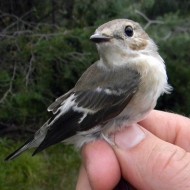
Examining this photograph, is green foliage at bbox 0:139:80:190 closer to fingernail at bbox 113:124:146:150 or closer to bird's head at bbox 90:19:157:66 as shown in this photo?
fingernail at bbox 113:124:146:150

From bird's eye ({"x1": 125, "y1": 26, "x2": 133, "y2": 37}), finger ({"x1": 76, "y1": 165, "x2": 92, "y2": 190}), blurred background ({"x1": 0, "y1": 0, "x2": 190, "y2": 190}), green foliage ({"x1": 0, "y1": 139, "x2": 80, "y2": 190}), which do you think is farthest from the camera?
blurred background ({"x1": 0, "y1": 0, "x2": 190, "y2": 190})

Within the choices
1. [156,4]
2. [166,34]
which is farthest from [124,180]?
[156,4]

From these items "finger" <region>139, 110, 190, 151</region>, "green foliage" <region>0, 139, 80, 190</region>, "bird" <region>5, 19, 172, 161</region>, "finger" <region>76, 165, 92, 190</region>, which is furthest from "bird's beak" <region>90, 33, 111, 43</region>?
"green foliage" <region>0, 139, 80, 190</region>

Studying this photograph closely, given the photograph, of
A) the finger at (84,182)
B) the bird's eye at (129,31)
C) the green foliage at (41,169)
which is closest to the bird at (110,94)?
the bird's eye at (129,31)

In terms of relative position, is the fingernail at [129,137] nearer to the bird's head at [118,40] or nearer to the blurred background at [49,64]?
the bird's head at [118,40]

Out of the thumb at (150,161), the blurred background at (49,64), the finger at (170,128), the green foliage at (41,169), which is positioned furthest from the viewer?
the blurred background at (49,64)

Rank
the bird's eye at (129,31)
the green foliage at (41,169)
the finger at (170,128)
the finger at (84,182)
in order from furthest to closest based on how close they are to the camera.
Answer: the green foliage at (41,169), the finger at (170,128), the finger at (84,182), the bird's eye at (129,31)

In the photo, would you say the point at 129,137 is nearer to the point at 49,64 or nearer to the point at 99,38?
the point at 99,38
